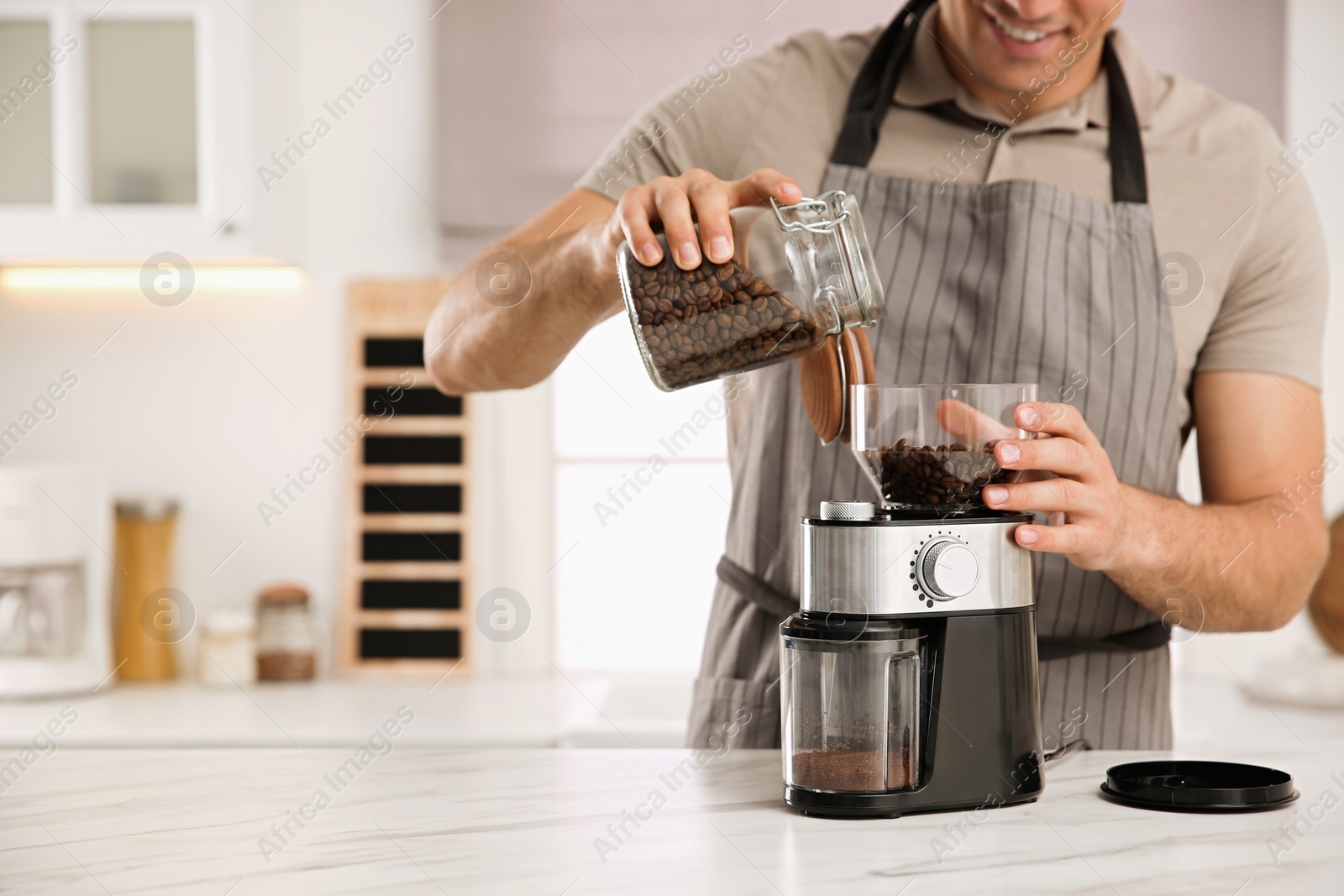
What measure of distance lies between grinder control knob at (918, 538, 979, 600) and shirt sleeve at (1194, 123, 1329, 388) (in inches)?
22.1

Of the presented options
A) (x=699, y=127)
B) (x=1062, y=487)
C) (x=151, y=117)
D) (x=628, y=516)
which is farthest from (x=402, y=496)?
(x=1062, y=487)

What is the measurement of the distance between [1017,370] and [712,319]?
459 mm

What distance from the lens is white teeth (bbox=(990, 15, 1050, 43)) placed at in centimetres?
108

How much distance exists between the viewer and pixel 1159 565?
0.98 metres

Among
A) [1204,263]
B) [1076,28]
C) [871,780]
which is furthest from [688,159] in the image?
[871,780]

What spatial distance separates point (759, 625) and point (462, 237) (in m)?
1.43

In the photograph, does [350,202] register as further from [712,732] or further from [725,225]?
[725,225]

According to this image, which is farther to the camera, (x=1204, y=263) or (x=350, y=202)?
(x=350, y=202)

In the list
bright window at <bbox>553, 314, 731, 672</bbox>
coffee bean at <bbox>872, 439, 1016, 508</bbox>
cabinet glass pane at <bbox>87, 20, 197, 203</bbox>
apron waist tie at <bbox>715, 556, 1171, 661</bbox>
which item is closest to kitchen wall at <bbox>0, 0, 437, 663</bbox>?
cabinet glass pane at <bbox>87, 20, 197, 203</bbox>

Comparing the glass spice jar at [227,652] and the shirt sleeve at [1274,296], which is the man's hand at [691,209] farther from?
the glass spice jar at [227,652]

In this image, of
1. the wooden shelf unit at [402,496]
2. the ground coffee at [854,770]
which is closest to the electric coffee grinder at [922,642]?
the ground coffee at [854,770]

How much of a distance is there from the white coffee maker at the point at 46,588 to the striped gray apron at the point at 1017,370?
4.79 feet

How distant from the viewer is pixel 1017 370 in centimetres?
113

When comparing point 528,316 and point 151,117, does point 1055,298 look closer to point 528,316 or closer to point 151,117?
point 528,316
